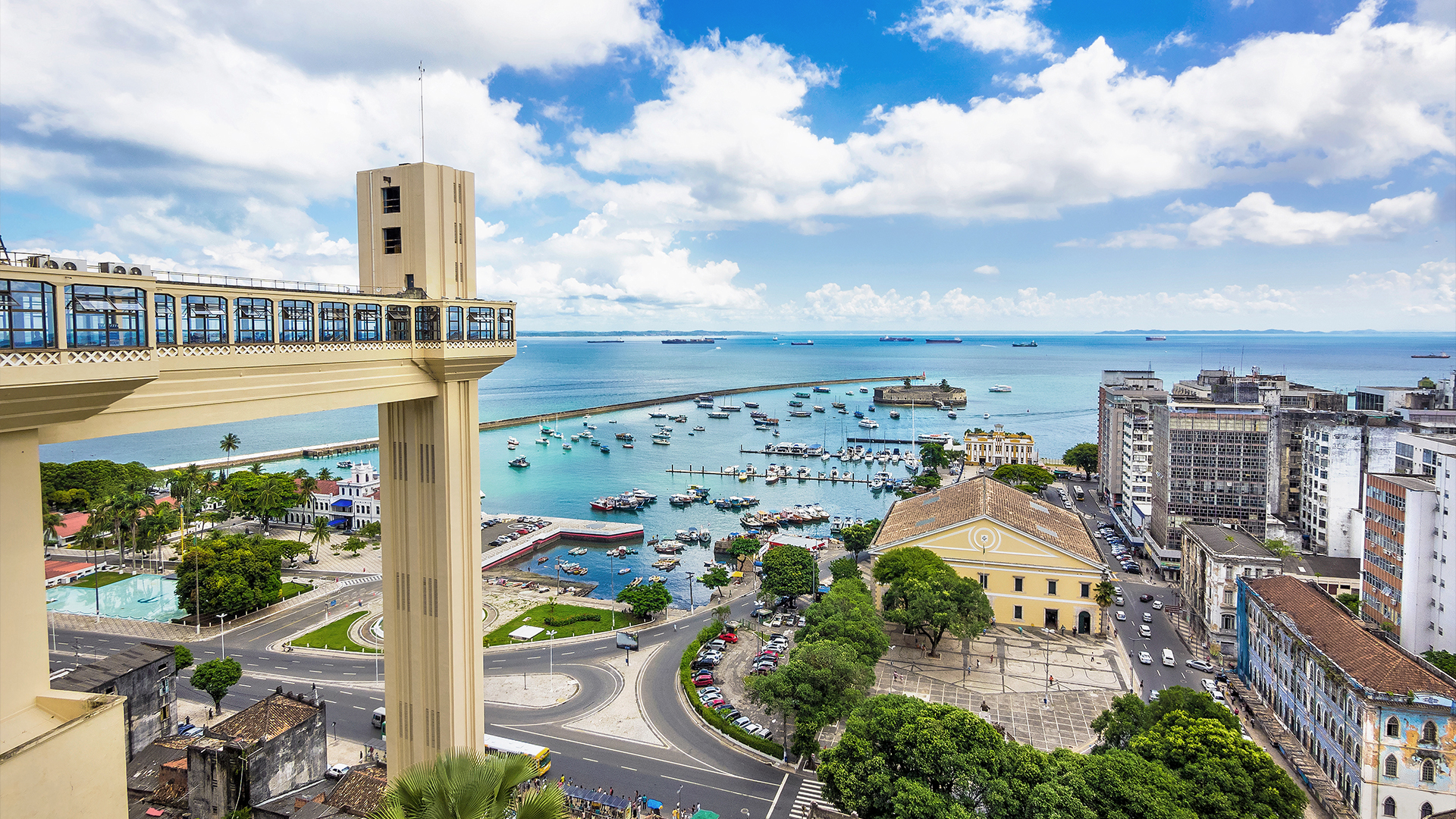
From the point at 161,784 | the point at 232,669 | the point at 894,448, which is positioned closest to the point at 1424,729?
the point at 161,784

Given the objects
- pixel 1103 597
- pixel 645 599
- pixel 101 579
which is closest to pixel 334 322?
pixel 645 599

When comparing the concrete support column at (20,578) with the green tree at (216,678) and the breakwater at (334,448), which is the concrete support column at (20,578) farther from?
the breakwater at (334,448)

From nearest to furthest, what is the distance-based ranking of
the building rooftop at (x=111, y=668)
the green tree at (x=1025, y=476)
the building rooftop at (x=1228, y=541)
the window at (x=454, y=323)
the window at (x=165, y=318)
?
the window at (x=165, y=318)
the window at (x=454, y=323)
the building rooftop at (x=111, y=668)
the building rooftop at (x=1228, y=541)
the green tree at (x=1025, y=476)

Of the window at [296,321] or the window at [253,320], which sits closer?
the window at [253,320]

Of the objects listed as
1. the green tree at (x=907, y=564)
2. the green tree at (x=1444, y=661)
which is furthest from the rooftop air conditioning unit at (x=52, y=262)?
the green tree at (x=1444, y=661)

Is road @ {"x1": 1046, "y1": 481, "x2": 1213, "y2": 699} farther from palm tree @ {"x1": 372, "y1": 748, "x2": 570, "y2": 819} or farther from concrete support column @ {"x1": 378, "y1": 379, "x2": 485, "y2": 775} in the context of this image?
palm tree @ {"x1": 372, "y1": 748, "x2": 570, "y2": 819}

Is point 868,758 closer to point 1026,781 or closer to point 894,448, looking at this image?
point 1026,781

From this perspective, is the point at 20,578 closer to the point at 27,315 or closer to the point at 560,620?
the point at 27,315
